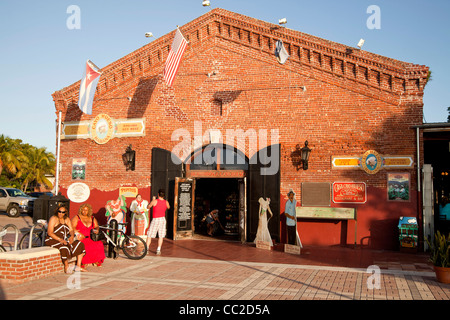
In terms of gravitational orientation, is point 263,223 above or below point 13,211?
above

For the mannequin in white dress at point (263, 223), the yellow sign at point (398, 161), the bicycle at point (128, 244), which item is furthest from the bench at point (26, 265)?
the yellow sign at point (398, 161)

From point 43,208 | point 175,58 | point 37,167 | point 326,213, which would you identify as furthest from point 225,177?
point 37,167

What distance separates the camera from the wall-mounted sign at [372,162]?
41.7 ft

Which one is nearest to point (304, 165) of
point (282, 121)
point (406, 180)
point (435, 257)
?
point (282, 121)

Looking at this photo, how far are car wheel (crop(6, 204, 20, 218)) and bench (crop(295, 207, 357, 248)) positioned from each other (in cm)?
1803

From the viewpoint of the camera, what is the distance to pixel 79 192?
16.2 meters

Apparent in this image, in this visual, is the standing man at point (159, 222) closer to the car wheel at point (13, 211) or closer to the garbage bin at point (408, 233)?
the garbage bin at point (408, 233)

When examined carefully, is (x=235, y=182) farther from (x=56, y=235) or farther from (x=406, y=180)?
(x=56, y=235)

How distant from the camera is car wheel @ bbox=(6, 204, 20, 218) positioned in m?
23.7

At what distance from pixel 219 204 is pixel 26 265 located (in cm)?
1169

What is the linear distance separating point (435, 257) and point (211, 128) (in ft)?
29.1

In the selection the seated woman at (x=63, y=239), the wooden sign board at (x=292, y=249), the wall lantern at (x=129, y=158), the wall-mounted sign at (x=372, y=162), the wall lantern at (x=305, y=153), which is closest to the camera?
the seated woman at (x=63, y=239)

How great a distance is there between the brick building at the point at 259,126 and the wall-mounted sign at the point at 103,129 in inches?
1.7

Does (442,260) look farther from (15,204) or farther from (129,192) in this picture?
(15,204)
